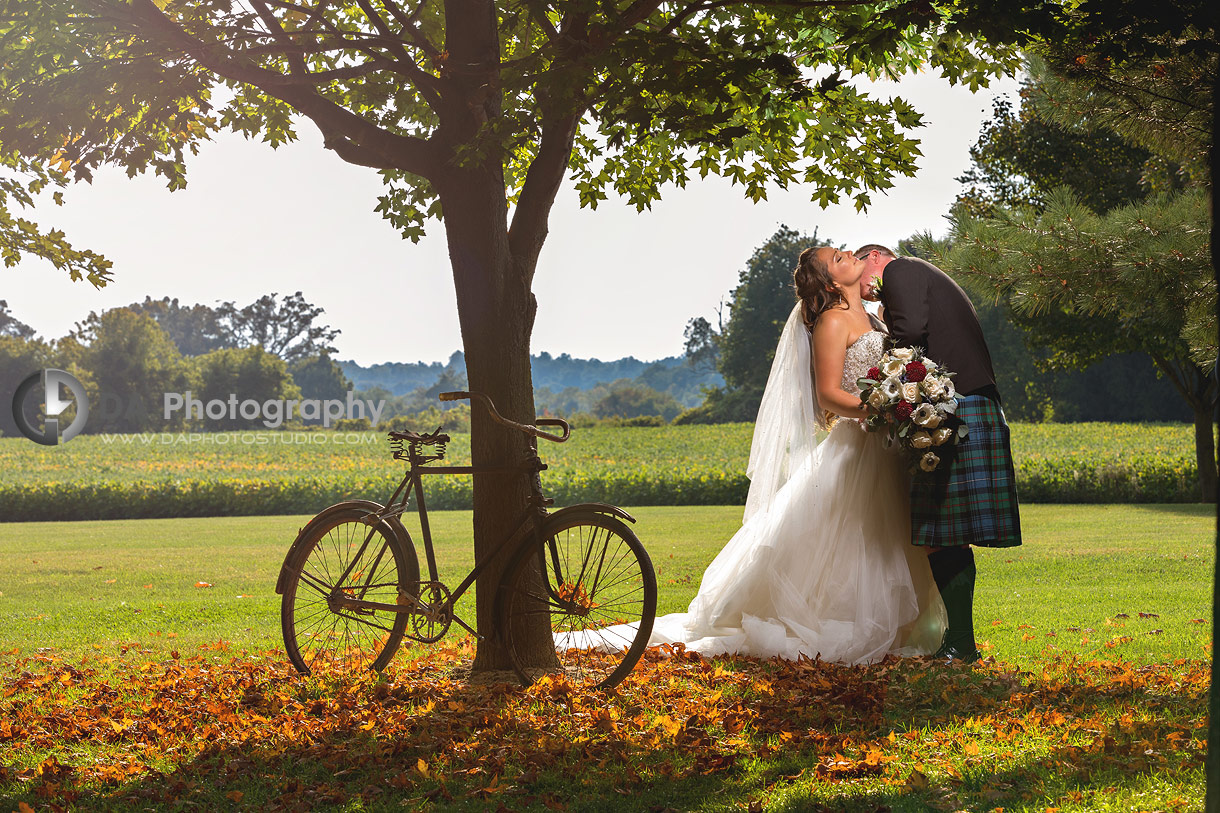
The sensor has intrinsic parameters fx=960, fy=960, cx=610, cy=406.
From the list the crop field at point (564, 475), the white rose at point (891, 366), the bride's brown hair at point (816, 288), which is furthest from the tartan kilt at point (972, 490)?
the crop field at point (564, 475)

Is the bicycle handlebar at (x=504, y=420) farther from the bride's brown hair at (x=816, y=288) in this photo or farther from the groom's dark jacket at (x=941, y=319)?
the groom's dark jacket at (x=941, y=319)

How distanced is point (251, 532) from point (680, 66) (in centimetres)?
1455

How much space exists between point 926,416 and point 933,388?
0.57 feet

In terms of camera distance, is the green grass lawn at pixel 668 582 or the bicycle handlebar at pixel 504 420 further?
the green grass lawn at pixel 668 582

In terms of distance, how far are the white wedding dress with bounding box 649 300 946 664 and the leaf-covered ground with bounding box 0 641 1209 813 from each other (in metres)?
0.27

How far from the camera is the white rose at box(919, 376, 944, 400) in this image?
5.12 meters

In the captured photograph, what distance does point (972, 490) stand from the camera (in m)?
5.25

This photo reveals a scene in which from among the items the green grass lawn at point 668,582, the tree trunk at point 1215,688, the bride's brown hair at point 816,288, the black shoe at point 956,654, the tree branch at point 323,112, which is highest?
the tree branch at point 323,112

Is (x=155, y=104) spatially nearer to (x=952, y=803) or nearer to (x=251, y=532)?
(x=952, y=803)

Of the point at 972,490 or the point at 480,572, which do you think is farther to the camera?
the point at 972,490

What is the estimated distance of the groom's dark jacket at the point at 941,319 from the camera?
534 cm

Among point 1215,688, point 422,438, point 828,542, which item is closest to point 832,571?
point 828,542

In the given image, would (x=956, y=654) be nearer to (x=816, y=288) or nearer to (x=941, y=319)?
(x=941, y=319)

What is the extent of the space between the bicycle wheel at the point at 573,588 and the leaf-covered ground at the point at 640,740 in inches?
10.6
